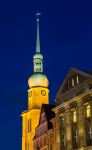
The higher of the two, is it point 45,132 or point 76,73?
point 76,73

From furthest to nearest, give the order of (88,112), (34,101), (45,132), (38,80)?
1. (34,101)
2. (38,80)
3. (45,132)
4. (88,112)

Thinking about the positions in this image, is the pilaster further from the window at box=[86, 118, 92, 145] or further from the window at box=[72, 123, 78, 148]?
the window at box=[86, 118, 92, 145]

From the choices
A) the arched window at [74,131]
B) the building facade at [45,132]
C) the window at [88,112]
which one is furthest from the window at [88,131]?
the building facade at [45,132]

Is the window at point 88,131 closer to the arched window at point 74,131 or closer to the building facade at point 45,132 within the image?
the arched window at point 74,131

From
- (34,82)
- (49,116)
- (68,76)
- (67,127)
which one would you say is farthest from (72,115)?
(34,82)

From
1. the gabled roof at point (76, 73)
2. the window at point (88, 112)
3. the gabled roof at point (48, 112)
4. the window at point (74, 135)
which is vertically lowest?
the window at point (74, 135)

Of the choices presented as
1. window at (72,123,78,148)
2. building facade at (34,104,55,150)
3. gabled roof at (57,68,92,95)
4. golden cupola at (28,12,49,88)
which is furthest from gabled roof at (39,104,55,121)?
golden cupola at (28,12,49,88)

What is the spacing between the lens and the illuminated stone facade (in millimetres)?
68956

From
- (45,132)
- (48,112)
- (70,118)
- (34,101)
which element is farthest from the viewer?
(34,101)

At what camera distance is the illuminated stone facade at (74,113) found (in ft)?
226

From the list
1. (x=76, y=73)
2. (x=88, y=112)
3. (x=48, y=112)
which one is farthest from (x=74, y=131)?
(x=48, y=112)

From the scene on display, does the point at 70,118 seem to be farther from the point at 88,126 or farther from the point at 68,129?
the point at 88,126

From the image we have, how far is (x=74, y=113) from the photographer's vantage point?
73375 millimetres

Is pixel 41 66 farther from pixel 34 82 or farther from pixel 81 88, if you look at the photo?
pixel 81 88
